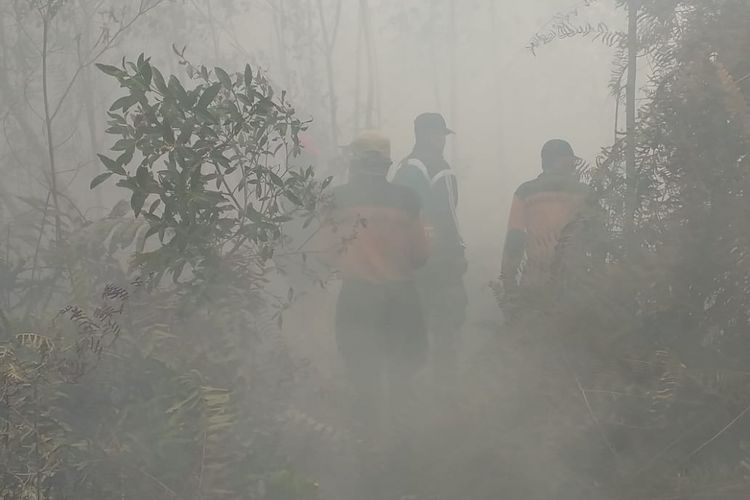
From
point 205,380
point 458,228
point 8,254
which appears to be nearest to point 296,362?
point 205,380

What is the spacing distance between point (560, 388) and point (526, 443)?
269 millimetres

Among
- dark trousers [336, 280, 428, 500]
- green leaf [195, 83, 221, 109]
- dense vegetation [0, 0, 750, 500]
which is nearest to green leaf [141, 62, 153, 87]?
dense vegetation [0, 0, 750, 500]

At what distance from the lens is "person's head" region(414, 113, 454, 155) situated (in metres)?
4.52

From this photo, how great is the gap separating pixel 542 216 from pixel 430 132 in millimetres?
913

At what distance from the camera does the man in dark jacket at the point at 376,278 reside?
3969 mm

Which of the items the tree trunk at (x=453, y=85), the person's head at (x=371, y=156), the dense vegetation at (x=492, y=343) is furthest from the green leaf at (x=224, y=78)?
the tree trunk at (x=453, y=85)

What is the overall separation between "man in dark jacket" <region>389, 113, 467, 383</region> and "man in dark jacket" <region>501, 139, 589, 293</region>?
1.26ft

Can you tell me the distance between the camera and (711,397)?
252cm

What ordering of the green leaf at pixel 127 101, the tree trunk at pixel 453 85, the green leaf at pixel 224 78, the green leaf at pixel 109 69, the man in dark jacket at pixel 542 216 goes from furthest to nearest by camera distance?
the tree trunk at pixel 453 85 → the man in dark jacket at pixel 542 216 → the green leaf at pixel 224 78 → the green leaf at pixel 127 101 → the green leaf at pixel 109 69

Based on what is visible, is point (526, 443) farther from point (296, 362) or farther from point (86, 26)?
point (86, 26)

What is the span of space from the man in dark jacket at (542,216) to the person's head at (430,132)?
587 mm

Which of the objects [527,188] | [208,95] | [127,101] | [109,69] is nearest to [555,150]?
[527,188]

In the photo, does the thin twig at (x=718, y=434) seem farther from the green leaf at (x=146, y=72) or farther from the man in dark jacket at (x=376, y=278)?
the green leaf at (x=146, y=72)

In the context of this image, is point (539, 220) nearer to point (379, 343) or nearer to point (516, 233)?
point (516, 233)
